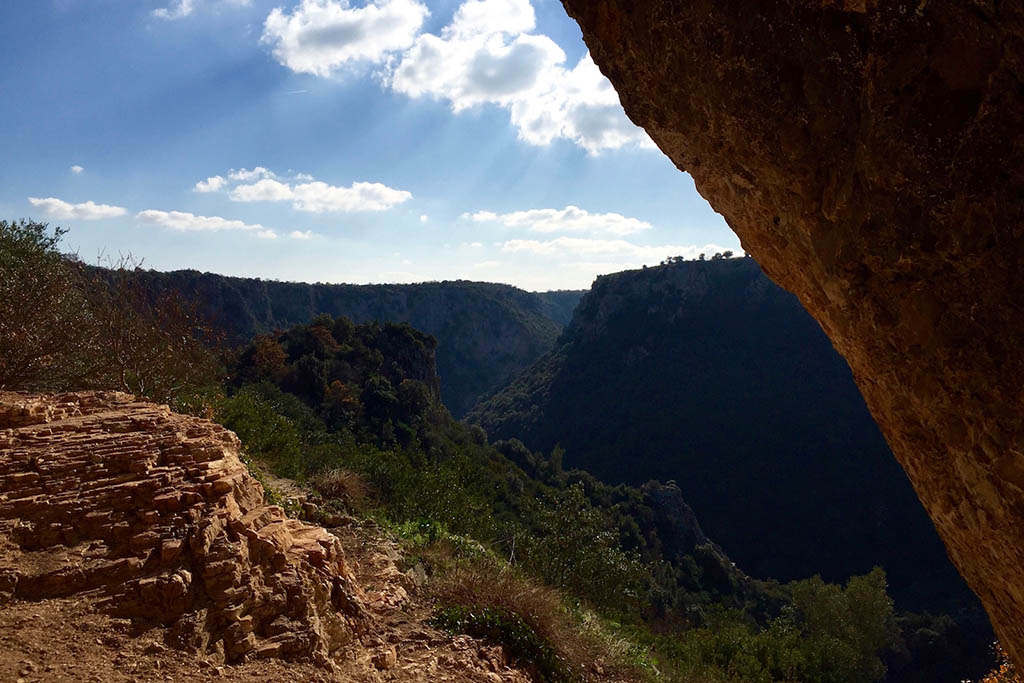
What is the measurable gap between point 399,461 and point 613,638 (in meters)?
8.11

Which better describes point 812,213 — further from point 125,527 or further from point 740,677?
point 740,677

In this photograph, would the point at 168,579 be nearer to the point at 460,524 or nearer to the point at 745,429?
the point at 460,524

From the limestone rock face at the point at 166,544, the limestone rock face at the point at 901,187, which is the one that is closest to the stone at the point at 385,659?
the limestone rock face at the point at 166,544

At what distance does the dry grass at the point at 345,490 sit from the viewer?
9.88 m

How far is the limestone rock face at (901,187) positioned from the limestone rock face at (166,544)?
4463 millimetres

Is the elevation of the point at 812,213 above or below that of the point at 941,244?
above

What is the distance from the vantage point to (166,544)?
4641 mm

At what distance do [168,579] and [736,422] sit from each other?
52.5 m

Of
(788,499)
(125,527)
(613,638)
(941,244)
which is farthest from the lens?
(788,499)

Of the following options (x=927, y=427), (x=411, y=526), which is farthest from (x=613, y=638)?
(x=927, y=427)

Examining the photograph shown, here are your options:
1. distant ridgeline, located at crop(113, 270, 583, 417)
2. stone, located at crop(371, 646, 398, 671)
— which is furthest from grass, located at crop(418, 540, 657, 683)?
distant ridgeline, located at crop(113, 270, 583, 417)

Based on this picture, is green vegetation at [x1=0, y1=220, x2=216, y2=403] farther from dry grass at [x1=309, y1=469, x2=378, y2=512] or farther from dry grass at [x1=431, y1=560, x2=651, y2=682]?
dry grass at [x1=431, y1=560, x2=651, y2=682]

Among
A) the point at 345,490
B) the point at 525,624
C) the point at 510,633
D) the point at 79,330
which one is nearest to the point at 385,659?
the point at 510,633

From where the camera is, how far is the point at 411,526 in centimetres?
931
